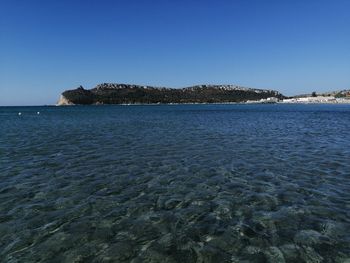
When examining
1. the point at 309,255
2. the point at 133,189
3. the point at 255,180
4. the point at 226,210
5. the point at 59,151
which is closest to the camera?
the point at 309,255

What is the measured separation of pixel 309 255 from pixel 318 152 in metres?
15.8

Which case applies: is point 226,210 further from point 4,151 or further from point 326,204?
point 4,151

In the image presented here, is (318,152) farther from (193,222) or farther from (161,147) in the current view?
(193,222)

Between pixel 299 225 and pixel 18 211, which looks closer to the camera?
pixel 299 225

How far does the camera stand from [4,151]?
23.7 metres

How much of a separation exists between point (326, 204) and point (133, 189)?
745cm

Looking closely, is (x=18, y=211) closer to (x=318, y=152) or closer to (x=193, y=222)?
(x=193, y=222)

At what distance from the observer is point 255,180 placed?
1430cm

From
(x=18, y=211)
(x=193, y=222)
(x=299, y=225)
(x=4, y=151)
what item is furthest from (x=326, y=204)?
(x=4, y=151)

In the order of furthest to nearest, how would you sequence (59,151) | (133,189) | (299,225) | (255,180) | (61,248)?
(59,151), (255,180), (133,189), (299,225), (61,248)

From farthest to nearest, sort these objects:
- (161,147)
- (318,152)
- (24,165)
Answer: (161,147) → (318,152) → (24,165)

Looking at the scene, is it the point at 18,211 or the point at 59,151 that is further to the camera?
the point at 59,151

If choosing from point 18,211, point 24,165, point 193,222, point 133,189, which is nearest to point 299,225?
point 193,222

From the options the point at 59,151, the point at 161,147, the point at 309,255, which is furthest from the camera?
the point at 161,147
